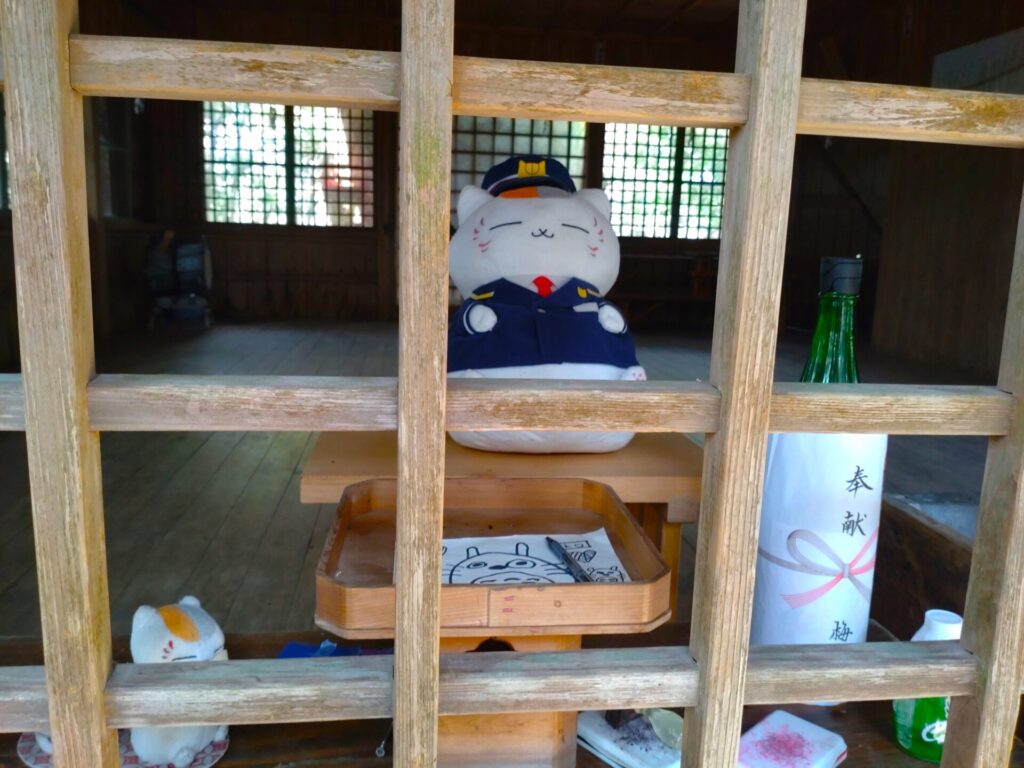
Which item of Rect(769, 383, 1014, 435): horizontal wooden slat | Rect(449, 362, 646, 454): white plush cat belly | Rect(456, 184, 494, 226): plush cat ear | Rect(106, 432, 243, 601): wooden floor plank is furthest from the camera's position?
Rect(106, 432, 243, 601): wooden floor plank

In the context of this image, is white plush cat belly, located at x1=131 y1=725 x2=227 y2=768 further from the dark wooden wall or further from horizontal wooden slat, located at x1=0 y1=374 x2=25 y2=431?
the dark wooden wall

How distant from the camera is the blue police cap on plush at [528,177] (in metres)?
1.71

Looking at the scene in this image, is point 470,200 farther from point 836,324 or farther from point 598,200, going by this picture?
point 836,324

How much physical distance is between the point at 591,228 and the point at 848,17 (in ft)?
18.5

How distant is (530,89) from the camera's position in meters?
0.54

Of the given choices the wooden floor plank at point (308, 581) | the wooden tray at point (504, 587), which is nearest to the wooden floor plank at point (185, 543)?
the wooden floor plank at point (308, 581)

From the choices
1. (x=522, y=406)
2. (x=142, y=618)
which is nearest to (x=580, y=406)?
(x=522, y=406)

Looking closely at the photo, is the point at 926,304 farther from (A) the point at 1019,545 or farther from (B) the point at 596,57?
(A) the point at 1019,545

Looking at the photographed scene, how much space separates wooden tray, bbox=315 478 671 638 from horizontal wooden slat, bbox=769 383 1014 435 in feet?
0.70

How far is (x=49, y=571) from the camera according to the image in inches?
21.4

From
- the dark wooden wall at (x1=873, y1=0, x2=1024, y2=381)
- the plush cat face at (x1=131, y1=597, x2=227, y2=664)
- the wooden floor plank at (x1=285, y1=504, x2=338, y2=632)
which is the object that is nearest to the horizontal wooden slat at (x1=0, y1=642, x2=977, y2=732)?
the plush cat face at (x1=131, y1=597, x2=227, y2=664)

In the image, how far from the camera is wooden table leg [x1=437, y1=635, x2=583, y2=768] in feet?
2.48

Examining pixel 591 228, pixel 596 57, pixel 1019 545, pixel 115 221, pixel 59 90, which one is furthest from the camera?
pixel 596 57

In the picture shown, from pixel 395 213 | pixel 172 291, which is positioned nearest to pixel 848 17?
pixel 395 213
